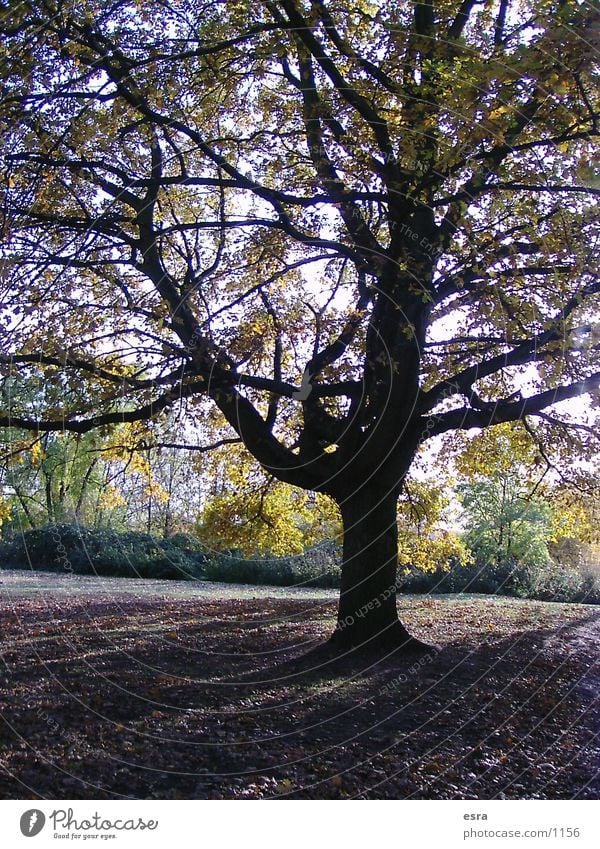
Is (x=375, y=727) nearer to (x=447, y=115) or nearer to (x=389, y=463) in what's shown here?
(x=389, y=463)

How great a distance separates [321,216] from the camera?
10641 millimetres

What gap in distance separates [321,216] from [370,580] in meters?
5.26

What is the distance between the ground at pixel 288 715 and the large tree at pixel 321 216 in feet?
5.25

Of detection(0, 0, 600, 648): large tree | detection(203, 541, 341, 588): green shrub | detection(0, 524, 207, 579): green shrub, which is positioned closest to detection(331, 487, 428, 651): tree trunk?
detection(0, 0, 600, 648): large tree

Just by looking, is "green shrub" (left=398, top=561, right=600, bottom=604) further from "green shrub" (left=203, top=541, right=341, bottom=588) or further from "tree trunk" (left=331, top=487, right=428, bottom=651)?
"tree trunk" (left=331, top=487, right=428, bottom=651)

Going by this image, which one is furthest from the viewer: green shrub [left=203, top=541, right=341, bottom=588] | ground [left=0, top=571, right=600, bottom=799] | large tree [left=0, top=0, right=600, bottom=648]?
green shrub [left=203, top=541, right=341, bottom=588]

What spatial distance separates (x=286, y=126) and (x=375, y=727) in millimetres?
8649

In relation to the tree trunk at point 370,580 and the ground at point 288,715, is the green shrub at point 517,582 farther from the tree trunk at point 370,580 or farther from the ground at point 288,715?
the tree trunk at point 370,580

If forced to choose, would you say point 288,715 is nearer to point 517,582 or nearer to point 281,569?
point 517,582

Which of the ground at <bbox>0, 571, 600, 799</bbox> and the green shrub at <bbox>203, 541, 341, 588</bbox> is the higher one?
the green shrub at <bbox>203, 541, 341, 588</bbox>

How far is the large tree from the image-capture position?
26.1 feet

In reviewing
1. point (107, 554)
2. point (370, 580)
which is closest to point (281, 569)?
point (107, 554)

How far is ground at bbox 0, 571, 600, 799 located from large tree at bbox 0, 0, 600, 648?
1599mm

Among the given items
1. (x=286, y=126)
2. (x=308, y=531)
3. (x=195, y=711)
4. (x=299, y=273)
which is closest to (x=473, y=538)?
(x=308, y=531)
